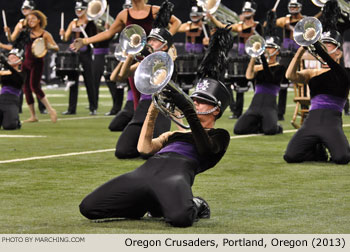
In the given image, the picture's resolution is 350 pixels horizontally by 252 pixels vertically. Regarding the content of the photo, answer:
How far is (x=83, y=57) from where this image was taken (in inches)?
601

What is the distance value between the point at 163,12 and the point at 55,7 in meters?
16.5

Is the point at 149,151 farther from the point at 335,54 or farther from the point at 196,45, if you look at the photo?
the point at 196,45

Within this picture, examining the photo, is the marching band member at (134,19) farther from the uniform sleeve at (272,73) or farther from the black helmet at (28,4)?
the black helmet at (28,4)

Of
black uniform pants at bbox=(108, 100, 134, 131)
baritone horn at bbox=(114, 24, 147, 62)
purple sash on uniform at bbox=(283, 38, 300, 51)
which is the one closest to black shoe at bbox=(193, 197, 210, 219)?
baritone horn at bbox=(114, 24, 147, 62)

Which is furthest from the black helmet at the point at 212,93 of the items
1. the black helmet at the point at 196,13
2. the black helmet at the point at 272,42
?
the black helmet at the point at 196,13

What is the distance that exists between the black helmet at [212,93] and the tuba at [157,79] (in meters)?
0.37

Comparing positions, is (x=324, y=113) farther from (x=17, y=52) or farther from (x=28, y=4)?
(x=28, y=4)

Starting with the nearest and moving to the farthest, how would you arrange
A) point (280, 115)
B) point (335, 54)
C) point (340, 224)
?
point (340, 224), point (335, 54), point (280, 115)

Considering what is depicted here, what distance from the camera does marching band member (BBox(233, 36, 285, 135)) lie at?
11.2 meters

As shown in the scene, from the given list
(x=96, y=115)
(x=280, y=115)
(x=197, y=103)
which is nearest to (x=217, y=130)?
(x=197, y=103)

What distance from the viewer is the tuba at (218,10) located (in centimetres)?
1347

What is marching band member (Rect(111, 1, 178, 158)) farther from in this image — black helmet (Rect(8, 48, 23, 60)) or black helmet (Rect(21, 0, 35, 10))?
black helmet (Rect(21, 0, 35, 10))

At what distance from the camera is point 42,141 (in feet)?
34.4

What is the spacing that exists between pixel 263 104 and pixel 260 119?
190 millimetres
